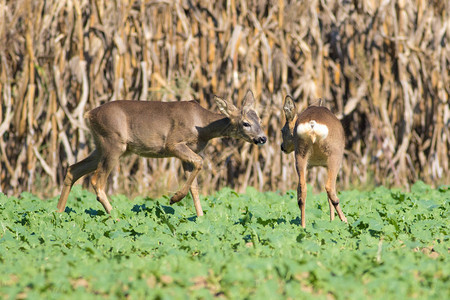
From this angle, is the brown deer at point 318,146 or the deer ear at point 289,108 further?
the deer ear at point 289,108

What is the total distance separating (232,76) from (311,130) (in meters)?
5.23

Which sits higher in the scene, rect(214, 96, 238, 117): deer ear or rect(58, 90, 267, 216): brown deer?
rect(214, 96, 238, 117): deer ear

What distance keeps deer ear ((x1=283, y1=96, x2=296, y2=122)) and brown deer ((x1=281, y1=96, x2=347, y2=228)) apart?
10.2 inches

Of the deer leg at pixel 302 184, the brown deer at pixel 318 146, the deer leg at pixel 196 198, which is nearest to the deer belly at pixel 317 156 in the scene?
the brown deer at pixel 318 146

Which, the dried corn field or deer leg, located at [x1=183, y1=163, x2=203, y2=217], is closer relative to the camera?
deer leg, located at [x1=183, y1=163, x2=203, y2=217]

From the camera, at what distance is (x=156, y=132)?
28.1 feet

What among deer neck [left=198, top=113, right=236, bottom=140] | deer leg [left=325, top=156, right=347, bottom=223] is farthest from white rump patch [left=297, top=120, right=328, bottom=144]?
deer neck [left=198, top=113, right=236, bottom=140]

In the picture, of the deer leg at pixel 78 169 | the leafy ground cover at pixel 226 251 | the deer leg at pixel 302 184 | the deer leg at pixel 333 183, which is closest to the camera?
the leafy ground cover at pixel 226 251

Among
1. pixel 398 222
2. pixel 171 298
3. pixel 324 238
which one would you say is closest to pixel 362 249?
pixel 324 238

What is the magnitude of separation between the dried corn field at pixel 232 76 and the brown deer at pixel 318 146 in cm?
434

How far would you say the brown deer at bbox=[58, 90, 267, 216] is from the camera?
8.38 metres

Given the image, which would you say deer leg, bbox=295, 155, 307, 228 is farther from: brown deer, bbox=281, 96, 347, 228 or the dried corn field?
the dried corn field

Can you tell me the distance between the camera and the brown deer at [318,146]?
266 inches

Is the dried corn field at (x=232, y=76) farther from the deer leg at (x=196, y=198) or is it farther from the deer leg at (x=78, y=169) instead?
the deer leg at (x=196, y=198)
